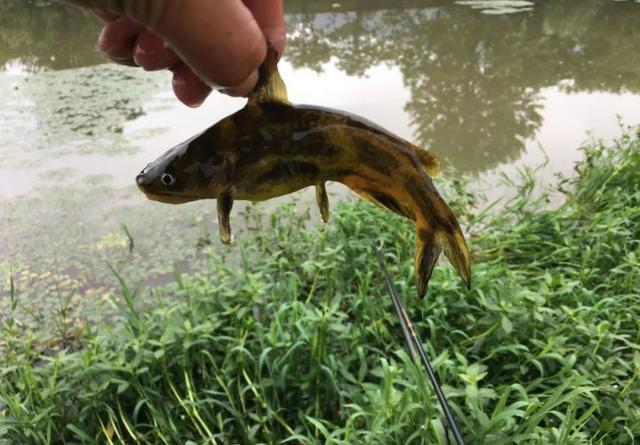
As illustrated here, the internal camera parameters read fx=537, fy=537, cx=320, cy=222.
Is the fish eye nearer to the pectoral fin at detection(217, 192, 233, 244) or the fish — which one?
the fish

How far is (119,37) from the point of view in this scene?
4.24ft

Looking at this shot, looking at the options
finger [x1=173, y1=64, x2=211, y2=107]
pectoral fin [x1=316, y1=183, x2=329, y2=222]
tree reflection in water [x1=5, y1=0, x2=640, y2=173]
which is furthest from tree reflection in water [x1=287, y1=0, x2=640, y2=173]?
finger [x1=173, y1=64, x2=211, y2=107]

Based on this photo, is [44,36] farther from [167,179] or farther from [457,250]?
[457,250]

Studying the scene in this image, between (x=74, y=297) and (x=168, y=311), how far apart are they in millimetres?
1252

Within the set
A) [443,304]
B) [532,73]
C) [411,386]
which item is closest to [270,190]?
[411,386]

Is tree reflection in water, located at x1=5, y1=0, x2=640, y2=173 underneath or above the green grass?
above

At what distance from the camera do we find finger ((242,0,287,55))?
118 cm

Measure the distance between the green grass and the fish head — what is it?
43.9 inches

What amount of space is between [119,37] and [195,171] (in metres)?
0.42

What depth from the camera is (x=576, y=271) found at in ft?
9.91

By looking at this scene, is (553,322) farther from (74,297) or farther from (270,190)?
(74,297)

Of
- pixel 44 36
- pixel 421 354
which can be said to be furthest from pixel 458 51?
pixel 421 354

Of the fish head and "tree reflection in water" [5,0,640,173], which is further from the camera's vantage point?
"tree reflection in water" [5,0,640,173]

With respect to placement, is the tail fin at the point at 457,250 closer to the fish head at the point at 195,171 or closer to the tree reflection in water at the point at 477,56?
the fish head at the point at 195,171
